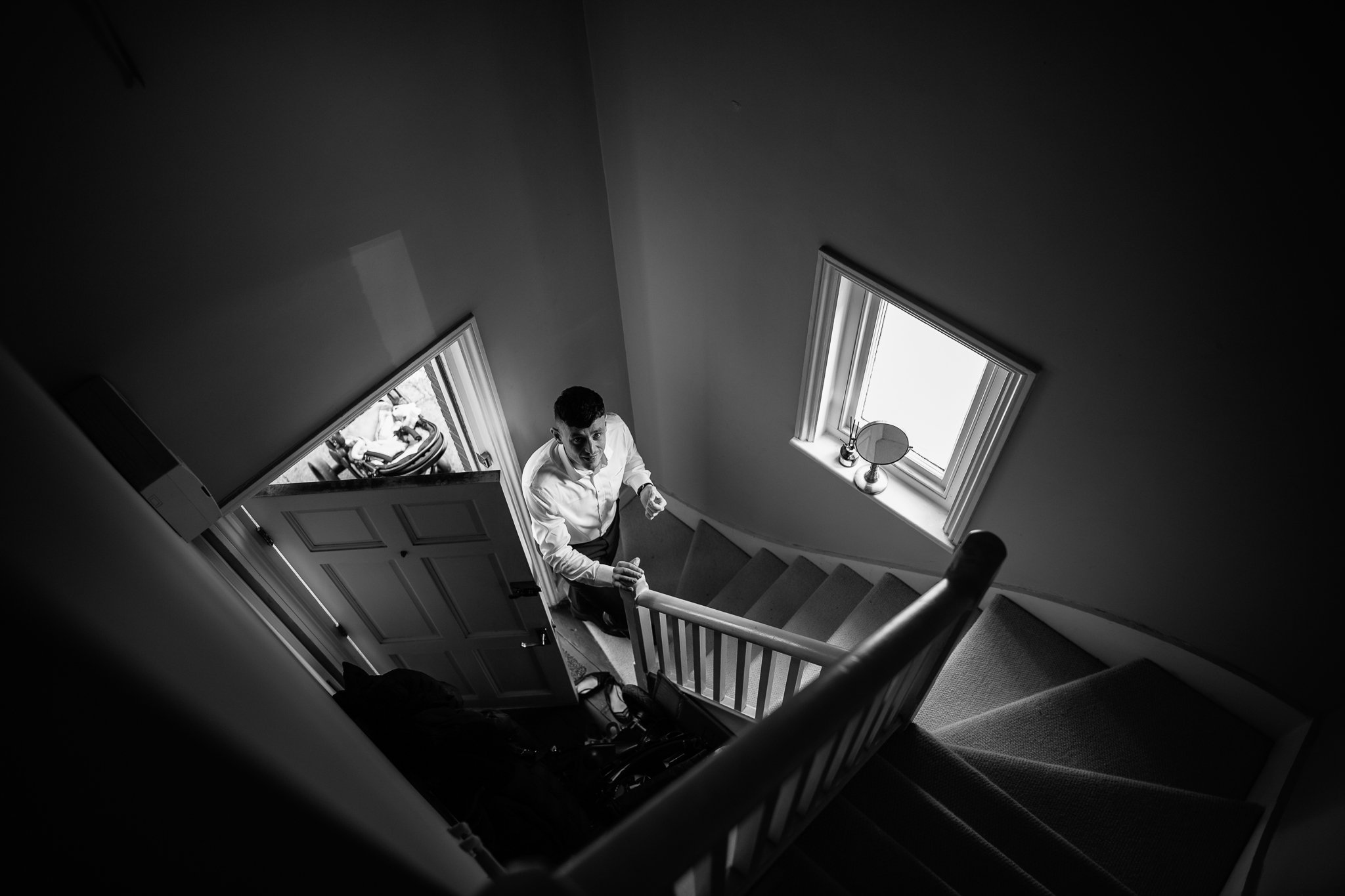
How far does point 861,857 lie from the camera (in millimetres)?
1649

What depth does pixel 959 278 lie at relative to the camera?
6.98 ft

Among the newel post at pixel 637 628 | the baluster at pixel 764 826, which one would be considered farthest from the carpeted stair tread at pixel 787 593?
the baluster at pixel 764 826

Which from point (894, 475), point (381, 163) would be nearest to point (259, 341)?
point (381, 163)

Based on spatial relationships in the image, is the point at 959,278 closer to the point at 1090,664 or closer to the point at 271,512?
the point at 1090,664

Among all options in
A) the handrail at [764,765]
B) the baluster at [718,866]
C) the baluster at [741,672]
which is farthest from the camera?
the baluster at [741,672]

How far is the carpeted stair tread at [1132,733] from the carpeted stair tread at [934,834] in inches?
31.2

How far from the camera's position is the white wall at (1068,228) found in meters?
1.46

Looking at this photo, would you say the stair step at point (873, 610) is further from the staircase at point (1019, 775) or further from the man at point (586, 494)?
the man at point (586, 494)

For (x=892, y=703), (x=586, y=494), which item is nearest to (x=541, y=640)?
(x=586, y=494)

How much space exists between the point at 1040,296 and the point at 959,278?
0.25 m

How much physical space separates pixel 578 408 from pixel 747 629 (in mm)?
1186

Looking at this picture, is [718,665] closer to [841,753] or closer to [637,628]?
[637,628]

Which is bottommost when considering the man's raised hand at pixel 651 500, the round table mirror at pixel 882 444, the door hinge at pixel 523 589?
the door hinge at pixel 523 589

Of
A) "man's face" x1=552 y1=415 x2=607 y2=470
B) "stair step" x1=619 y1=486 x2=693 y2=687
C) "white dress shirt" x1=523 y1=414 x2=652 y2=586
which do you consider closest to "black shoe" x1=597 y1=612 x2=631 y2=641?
"stair step" x1=619 y1=486 x2=693 y2=687
